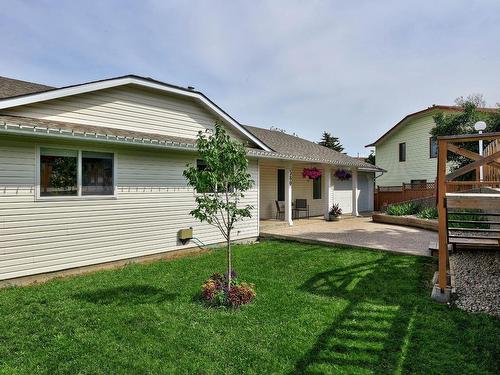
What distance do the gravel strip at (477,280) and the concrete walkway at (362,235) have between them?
2.91 ft

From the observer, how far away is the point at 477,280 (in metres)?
5.42

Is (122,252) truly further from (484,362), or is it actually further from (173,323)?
(484,362)

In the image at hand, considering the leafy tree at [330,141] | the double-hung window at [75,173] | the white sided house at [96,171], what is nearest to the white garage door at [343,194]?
the white sided house at [96,171]

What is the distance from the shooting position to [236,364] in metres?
3.23

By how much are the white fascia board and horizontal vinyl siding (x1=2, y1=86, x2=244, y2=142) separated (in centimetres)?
24

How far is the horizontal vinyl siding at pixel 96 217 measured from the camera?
233 inches

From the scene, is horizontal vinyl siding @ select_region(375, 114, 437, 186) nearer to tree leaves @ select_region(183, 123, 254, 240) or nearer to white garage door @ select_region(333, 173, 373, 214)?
white garage door @ select_region(333, 173, 373, 214)

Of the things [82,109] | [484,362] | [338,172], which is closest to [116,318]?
[484,362]

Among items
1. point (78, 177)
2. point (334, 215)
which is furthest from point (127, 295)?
point (334, 215)

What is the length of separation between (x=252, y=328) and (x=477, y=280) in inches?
167

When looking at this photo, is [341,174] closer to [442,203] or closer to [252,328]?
[442,203]

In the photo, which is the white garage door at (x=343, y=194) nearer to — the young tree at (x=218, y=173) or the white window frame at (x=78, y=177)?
the white window frame at (x=78, y=177)

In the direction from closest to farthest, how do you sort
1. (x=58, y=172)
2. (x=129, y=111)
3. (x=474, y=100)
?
(x=58, y=172)
(x=129, y=111)
(x=474, y=100)

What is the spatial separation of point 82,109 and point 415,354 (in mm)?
7889
